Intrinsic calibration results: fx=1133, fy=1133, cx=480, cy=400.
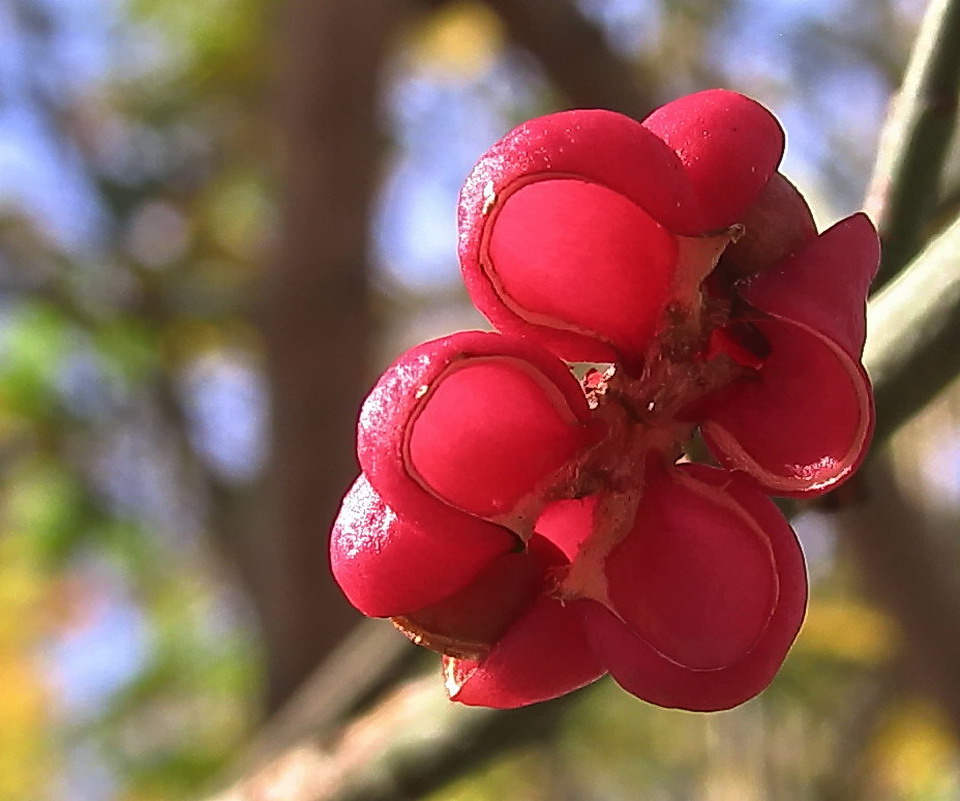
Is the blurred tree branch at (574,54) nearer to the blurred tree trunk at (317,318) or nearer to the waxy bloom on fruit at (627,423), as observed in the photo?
the blurred tree trunk at (317,318)

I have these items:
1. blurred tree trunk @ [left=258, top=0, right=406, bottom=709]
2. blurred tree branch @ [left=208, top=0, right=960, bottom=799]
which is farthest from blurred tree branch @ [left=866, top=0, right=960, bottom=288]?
blurred tree trunk @ [left=258, top=0, right=406, bottom=709]

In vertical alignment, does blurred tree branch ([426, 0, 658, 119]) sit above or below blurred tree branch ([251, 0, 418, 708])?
above

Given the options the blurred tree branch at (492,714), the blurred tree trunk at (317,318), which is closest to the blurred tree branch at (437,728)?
the blurred tree branch at (492,714)

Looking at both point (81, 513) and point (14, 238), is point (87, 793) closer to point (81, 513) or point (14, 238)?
point (81, 513)

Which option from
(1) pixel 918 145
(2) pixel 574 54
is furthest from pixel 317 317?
(1) pixel 918 145

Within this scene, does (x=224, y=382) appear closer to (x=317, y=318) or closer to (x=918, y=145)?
(x=317, y=318)

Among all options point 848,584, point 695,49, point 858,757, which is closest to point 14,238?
point 695,49

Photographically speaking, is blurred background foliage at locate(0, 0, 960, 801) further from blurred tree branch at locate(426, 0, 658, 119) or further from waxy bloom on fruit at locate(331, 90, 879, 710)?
waxy bloom on fruit at locate(331, 90, 879, 710)
